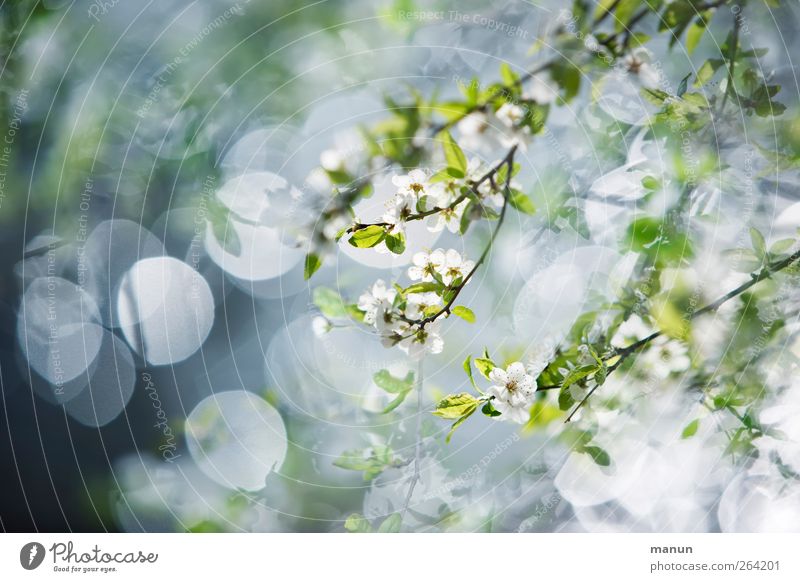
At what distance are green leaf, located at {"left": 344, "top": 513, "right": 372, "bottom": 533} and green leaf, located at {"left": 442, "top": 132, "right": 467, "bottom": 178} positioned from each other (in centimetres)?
31

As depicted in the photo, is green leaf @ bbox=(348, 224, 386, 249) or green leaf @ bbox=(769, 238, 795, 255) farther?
green leaf @ bbox=(769, 238, 795, 255)

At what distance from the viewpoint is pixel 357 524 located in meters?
0.47

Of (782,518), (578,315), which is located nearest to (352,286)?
(578,315)

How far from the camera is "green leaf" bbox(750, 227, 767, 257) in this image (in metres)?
0.49

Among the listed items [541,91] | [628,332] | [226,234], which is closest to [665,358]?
[628,332]

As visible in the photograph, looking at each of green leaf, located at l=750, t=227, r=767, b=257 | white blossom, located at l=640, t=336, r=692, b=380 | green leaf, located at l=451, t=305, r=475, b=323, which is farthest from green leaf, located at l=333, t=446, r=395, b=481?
green leaf, located at l=750, t=227, r=767, b=257

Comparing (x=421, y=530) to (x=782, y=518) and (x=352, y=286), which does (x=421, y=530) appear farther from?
(x=782, y=518)

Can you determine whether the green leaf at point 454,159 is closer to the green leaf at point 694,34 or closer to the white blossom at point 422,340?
the white blossom at point 422,340

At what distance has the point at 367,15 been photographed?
1.46 ft

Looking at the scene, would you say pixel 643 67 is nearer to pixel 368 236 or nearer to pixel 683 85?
pixel 683 85

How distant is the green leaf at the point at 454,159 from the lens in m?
0.41

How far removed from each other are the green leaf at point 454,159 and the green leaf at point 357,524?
31 cm

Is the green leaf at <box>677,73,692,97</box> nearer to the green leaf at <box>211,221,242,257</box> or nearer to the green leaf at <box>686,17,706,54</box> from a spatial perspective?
the green leaf at <box>686,17,706,54</box>
